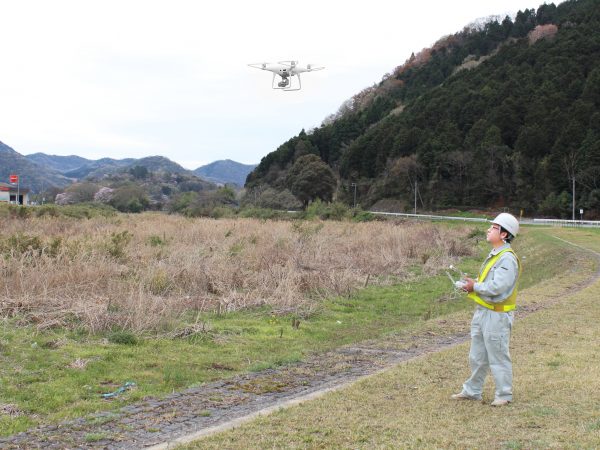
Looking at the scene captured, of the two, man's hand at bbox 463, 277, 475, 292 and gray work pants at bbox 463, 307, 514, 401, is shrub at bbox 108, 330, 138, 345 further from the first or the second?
man's hand at bbox 463, 277, 475, 292

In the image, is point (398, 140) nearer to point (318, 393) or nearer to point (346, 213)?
point (346, 213)

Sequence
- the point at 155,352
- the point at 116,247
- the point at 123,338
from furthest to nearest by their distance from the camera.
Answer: the point at 116,247 → the point at 123,338 → the point at 155,352

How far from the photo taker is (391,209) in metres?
78.0

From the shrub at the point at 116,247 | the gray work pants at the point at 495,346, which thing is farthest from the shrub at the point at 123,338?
the shrub at the point at 116,247

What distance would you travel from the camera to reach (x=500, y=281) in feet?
18.3

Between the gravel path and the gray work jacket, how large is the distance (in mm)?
2264

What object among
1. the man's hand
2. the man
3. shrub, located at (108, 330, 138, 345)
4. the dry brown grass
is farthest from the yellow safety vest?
the dry brown grass

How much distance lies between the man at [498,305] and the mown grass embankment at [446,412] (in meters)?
0.36

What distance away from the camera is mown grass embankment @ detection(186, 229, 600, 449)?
4.75 meters

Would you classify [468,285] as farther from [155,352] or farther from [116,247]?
[116,247]

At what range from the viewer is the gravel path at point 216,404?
5.30 m

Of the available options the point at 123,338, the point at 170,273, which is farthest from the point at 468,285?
the point at 170,273

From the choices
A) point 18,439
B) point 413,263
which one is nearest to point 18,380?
point 18,439

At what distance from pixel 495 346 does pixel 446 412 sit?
0.79 metres
